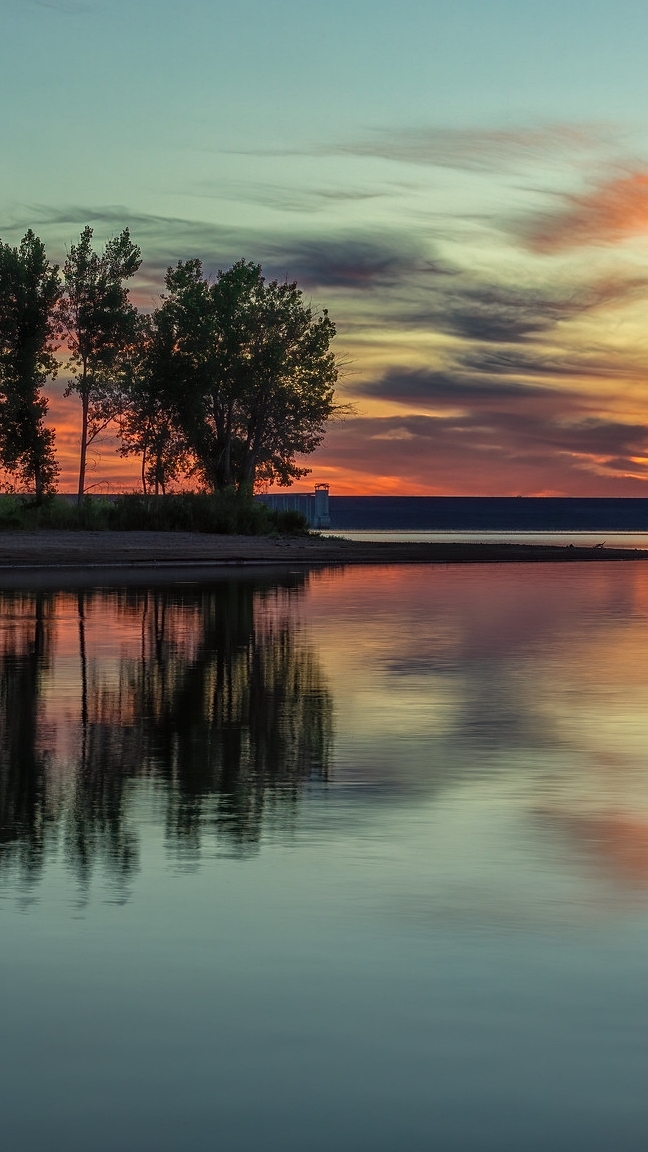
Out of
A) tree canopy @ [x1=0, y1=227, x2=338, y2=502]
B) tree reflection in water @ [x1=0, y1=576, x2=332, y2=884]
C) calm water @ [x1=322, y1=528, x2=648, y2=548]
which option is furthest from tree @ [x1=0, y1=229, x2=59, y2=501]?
tree reflection in water @ [x1=0, y1=576, x2=332, y2=884]

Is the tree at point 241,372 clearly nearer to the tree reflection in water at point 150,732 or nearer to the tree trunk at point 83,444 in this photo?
the tree trunk at point 83,444

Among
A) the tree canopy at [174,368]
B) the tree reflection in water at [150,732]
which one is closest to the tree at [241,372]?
the tree canopy at [174,368]

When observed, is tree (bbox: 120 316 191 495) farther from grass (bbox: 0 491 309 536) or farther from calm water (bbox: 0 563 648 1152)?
calm water (bbox: 0 563 648 1152)

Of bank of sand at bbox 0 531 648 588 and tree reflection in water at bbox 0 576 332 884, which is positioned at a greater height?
bank of sand at bbox 0 531 648 588

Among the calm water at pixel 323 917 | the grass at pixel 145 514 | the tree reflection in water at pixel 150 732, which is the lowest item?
the tree reflection in water at pixel 150 732

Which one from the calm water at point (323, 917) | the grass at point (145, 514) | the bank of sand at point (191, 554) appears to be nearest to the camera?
the calm water at point (323, 917)

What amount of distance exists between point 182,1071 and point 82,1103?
0.44 meters

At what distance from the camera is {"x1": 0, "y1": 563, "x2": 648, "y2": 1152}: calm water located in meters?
5.60

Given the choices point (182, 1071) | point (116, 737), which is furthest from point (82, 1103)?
point (116, 737)

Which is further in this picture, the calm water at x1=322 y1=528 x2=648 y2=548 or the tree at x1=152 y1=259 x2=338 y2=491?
the calm water at x1=322 y1=528 x2=648 y2=548

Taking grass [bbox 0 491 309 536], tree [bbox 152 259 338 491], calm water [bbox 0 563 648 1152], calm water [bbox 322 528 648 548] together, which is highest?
tree [bbox 152 259 338 491]

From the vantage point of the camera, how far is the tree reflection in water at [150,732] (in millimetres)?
10602

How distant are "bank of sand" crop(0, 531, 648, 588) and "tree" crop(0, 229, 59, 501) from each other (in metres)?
5.28

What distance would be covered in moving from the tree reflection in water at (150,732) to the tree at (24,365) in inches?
1525
